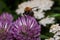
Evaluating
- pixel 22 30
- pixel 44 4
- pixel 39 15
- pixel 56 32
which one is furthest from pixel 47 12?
pixel 22 30

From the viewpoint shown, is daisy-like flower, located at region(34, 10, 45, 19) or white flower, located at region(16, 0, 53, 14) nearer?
daisy-like flower, located at region(34, 10, 45, 19)

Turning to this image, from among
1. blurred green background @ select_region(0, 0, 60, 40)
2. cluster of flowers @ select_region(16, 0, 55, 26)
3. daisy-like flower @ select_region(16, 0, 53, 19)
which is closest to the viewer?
blurred green background @ select_region(0, 0, 60, 40)

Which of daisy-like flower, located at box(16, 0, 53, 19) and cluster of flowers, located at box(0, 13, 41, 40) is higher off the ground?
daisy-like flower, located at box(16, 0, 53, 19)

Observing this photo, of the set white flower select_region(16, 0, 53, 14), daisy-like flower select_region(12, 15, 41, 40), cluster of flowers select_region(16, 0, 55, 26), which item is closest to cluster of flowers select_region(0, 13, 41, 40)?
daisy-like flower select_region(12, 15, 41, 40)

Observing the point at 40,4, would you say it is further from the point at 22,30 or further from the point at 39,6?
the point at 22,30

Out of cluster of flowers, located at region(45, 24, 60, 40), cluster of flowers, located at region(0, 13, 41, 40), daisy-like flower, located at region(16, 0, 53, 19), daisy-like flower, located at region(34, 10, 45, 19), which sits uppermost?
daisy-like flower, located at region(16, 0, 53, 19)

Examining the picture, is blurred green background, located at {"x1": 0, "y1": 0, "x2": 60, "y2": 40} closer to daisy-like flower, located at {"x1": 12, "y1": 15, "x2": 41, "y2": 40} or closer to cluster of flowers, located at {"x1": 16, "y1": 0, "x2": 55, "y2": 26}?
cluster of flowers, located at {"x1": 16, "y1": 0, "x2": 55, "y2": 26}

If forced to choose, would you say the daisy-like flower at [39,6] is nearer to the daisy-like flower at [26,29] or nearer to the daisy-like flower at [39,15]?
the daisy-like flower at [39,15]

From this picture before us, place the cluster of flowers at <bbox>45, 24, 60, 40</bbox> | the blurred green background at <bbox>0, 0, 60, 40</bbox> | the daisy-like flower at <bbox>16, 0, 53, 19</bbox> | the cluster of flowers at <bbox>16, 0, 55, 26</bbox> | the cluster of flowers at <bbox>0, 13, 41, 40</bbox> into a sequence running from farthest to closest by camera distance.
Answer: the daisy-like flower at <bbox>16, 0, 53, 19</bbox>, the cluster of flowers at <bbox>16, 0, 55, 26</bbox>, the blurred green background at <bbox>0, 0, 60, 40</bbox>, the cluster of flowers at <bbox>45, 24, 60, 40</bbox>, the cluster of flowers at <bbox>0, 13, 41, 40</bbox>

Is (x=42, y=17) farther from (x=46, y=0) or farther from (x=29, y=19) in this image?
(x=29, y=19)
